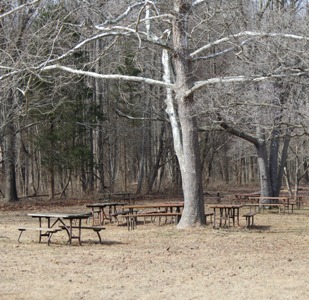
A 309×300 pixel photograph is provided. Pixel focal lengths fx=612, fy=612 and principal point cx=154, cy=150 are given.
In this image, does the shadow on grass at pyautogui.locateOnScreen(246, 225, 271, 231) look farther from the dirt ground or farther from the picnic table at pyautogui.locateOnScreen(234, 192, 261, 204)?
the picnic table at pyautogui.locateOnScreen(234, 192, 261, 204)

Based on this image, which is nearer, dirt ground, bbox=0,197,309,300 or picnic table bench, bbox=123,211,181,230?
dirt ground, bbox=0,197,309,300

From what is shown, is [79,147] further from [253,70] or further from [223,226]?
[253,70]

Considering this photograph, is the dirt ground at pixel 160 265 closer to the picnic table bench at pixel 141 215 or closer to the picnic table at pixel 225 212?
the picnic table bench at pixel 141 215

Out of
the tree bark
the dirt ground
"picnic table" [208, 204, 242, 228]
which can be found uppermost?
the tree bark

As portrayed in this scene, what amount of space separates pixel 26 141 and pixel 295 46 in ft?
71.8

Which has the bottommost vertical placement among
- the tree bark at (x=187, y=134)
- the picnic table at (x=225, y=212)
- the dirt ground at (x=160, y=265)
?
the dirt ground at (x=160, y=265)

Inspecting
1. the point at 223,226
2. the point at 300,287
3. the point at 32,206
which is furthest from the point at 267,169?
the point at 300,287

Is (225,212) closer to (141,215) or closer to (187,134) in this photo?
(141,215)

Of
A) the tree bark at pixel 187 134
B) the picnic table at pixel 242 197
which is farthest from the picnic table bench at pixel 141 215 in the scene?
the picnic table at pixel 242 197

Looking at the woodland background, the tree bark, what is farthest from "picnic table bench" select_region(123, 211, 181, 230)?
the woodland background

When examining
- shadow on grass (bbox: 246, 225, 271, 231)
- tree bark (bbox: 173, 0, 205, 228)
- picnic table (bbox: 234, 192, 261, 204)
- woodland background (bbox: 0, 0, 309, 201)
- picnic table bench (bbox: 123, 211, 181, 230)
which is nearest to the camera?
woodland background (bbox: 0, 0, 309, 201)

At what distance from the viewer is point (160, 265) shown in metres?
10.7

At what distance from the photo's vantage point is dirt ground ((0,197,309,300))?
8430mm

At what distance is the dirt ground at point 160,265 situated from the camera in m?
8.43
